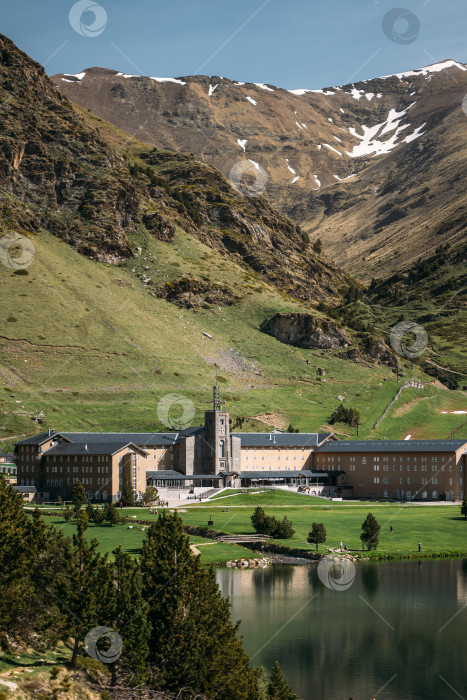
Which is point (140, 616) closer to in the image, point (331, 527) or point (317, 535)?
point (317, 535)

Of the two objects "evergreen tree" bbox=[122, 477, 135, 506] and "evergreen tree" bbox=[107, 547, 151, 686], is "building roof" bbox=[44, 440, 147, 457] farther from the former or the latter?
"evergreen tree" bbox=[107, 547, 151, 686]

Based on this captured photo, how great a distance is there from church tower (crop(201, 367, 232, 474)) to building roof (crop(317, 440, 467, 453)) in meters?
17.7

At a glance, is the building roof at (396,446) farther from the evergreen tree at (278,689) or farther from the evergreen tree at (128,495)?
the evergreen tree at (278,689)

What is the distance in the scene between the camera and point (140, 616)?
4147 centimetres

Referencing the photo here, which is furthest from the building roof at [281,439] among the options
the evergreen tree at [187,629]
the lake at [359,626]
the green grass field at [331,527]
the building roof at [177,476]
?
the evergreen tree at [187,629]

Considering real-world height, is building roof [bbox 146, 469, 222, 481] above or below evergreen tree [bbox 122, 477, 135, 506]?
above

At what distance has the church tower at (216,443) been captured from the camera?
146 metres

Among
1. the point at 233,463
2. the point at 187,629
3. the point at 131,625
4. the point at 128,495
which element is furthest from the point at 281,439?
the point at 131,625

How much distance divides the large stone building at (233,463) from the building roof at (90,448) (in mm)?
150

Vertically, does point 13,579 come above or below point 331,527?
above

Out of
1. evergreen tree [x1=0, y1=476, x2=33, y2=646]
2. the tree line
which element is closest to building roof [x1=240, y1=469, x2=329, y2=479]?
the tree line

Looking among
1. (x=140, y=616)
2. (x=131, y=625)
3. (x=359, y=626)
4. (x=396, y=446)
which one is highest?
(x=396, y=446)

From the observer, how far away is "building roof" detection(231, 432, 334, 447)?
153 meters

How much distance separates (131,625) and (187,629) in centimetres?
268
